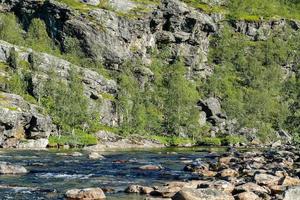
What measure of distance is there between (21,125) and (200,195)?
85.8 m

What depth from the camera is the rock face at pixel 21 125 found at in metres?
105

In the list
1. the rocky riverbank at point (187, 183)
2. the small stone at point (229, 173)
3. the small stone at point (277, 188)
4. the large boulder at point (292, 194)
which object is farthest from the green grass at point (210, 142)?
the large boulder at point (292, 194)

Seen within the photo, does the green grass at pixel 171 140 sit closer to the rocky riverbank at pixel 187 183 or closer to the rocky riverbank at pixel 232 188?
the rocky riverbank at pixel 187 183

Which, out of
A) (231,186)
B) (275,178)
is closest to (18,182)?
(231,186)

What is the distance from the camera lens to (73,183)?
4084cm

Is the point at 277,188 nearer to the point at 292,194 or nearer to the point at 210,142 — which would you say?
the point at 292,194

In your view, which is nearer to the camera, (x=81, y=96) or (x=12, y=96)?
(x=12, y=96)

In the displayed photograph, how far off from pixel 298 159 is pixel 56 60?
11836cm

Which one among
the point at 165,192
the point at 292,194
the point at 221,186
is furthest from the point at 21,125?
the point at 292,194

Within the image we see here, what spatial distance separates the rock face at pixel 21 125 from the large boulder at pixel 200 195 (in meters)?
79.0

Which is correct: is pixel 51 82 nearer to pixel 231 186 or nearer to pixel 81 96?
pixel 81 96

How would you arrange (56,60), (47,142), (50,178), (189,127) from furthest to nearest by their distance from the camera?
(56,60)
(189,127)
(47,142)
(50,178)

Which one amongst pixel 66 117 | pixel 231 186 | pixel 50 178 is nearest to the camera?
pixel 231 186

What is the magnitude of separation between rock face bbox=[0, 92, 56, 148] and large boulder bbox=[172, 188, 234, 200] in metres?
79.0
